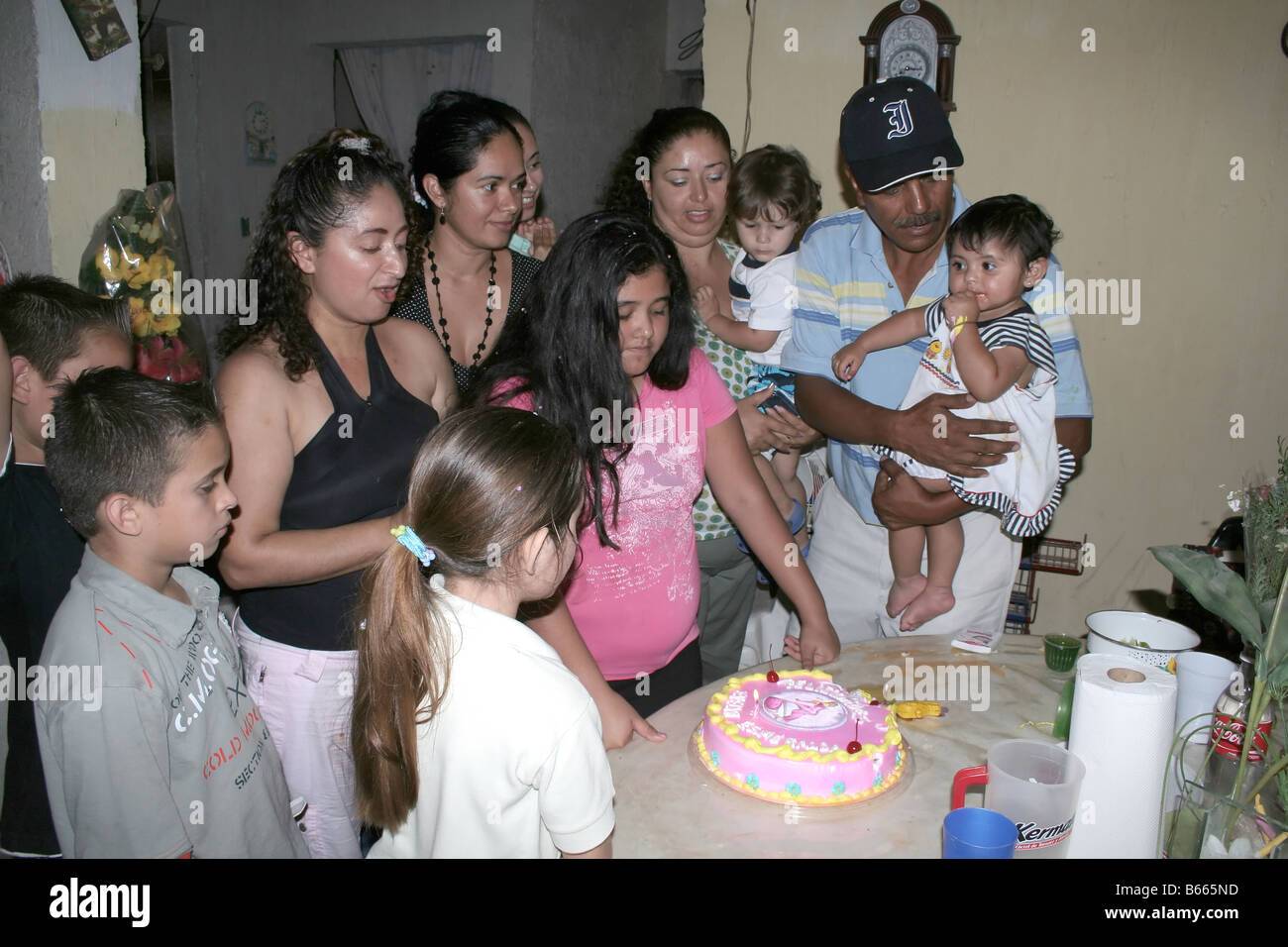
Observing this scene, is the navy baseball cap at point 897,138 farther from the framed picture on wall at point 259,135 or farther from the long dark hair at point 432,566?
the framed picture on wall at point 259,135

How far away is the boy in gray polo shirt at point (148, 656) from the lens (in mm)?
1433

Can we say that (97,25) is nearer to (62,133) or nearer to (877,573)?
(62,133)

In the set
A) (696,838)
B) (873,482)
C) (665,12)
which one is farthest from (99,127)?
(665,12)

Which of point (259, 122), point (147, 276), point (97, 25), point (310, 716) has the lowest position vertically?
point (310, 716)

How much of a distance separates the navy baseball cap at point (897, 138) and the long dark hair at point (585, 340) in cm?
72

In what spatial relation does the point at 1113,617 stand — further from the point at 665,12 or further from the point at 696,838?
the point at 665,12

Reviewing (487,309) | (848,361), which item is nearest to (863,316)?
(848,361)

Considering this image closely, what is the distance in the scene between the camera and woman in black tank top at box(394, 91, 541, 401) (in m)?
2.35

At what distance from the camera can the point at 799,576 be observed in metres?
2.17

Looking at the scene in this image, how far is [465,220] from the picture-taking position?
2.37 m

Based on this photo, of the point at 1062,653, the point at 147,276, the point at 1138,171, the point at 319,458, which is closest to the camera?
the point at 319,458

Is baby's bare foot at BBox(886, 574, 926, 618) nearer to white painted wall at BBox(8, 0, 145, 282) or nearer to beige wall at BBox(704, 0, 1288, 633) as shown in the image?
beige wall at BBox(704, 0, 1288, 633)

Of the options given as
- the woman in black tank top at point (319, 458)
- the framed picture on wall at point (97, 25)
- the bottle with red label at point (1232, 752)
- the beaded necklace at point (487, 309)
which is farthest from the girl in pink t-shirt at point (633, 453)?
the framed picture on wall at point (97, 25)

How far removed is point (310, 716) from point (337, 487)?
45cm
